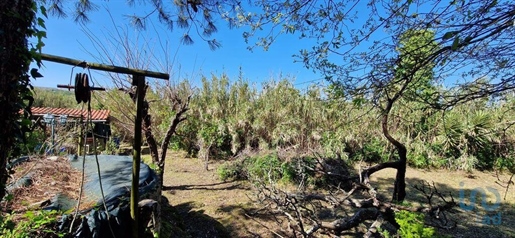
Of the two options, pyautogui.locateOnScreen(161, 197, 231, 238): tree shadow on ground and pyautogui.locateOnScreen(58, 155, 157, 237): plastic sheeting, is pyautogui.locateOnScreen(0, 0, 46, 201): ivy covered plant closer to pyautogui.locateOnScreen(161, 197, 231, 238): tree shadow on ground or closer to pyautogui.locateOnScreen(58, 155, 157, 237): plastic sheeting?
pyautogui.locateOnScreen(58, 155, 157, 237): plastic sheeting

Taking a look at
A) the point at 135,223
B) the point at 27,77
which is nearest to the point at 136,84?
the point at 27,77

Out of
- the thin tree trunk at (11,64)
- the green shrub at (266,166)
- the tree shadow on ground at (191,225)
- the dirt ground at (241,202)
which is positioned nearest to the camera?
the thin tree trunk at (11,64)

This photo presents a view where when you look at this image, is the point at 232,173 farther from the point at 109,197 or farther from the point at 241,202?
the point at 109,197

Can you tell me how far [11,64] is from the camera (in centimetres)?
114

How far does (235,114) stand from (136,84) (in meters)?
6.34

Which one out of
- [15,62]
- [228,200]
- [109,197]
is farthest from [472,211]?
[15,62]

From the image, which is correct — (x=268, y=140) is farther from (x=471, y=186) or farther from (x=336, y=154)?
(x=471, y=186)

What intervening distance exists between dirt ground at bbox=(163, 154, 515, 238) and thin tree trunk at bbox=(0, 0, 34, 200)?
1883 millimetres

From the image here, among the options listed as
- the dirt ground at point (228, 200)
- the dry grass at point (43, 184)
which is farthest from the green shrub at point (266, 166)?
the dry grass at point (43, 184)

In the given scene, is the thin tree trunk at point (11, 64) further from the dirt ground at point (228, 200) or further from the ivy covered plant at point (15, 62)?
the dirt ground at point (228, 200)

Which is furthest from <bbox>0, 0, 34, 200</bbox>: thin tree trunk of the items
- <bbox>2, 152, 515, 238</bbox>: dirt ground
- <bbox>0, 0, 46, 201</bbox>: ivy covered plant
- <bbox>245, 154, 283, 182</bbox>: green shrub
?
Answer: <bbox>245, 154, 283, 182</bbox>: green shrub

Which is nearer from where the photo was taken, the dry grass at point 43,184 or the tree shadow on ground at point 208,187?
the dry grass at point 43,184

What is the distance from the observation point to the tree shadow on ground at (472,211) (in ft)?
11.7

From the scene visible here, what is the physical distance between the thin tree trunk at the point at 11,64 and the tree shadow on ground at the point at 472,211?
3.59 meters
